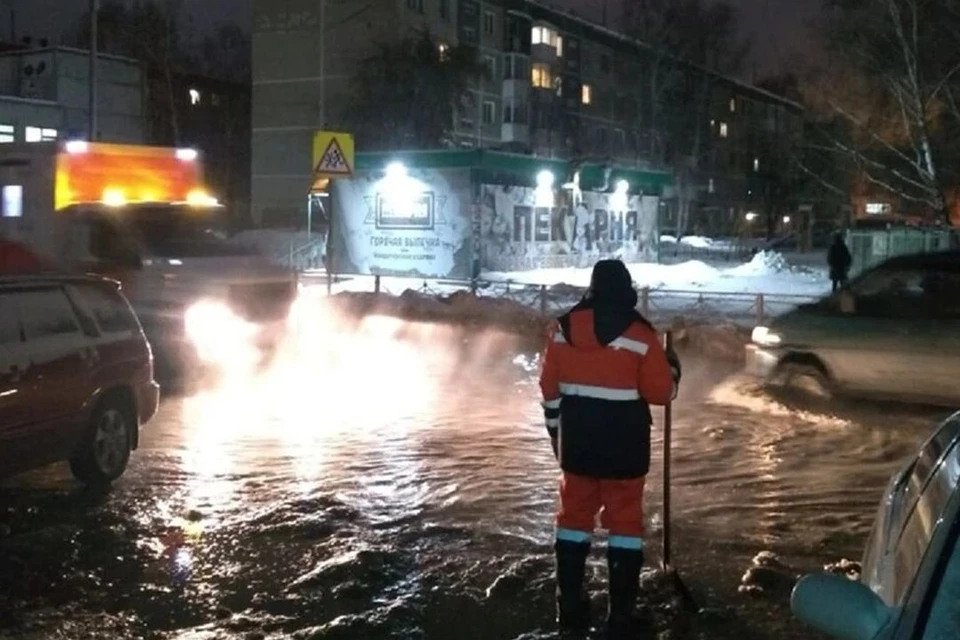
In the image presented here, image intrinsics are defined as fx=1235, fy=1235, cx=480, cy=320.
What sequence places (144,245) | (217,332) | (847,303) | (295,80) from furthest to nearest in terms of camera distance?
1. (295,80)
2. (217,332)
3. (144,245)
4. (847,303)

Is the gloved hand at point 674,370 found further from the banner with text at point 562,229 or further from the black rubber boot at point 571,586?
the banner with text at point 562,229

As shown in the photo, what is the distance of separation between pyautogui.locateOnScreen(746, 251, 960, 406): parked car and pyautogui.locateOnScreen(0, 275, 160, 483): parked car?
6.54 meters

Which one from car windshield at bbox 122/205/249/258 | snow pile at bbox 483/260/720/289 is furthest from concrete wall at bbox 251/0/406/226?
car windshield at bbox 122/205/249/258

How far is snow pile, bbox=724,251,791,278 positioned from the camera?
3878 centimetres

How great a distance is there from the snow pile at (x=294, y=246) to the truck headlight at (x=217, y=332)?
21356 millimetres

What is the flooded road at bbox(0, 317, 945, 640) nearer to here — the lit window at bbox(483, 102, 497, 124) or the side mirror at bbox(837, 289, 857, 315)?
the side mirror at bbox(837, 289, 857, 315)

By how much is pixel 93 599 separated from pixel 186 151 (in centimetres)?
1129

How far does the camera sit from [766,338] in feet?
42.8

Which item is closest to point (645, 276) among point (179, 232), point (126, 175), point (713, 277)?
point (713, 277)

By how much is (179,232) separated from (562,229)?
2413cm

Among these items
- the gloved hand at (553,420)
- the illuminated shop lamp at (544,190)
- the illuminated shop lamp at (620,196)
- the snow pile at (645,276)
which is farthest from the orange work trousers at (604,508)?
the illuminated shop lamp at (620,196)

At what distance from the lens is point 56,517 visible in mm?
8461

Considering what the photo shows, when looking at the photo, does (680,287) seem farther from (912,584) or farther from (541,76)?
(541,76)

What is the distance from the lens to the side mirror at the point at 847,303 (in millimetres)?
12406
